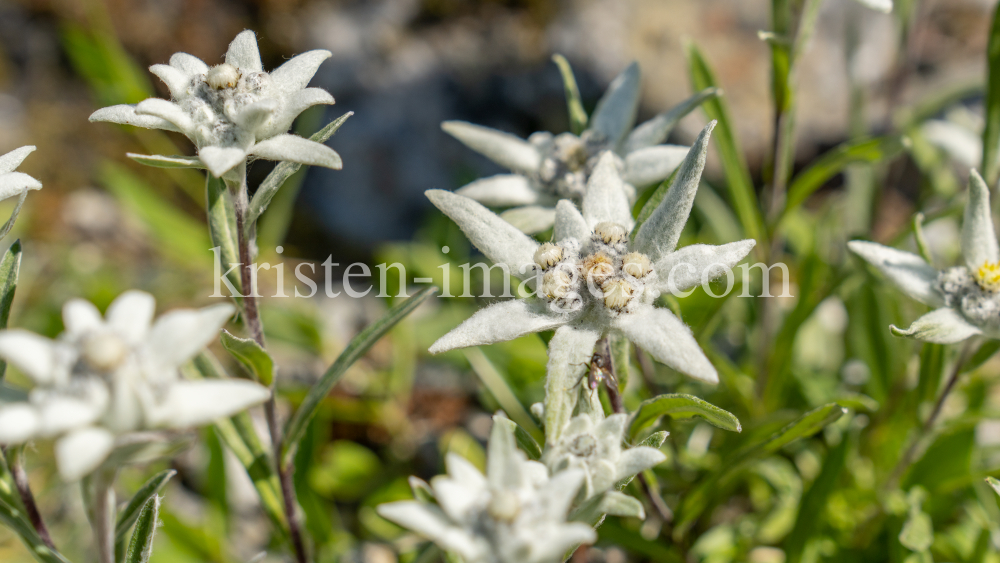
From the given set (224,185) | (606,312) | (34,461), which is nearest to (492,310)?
(606,312)

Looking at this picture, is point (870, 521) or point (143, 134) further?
point (143, 134)

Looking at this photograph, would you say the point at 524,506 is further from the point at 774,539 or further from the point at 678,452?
the point at 774,539

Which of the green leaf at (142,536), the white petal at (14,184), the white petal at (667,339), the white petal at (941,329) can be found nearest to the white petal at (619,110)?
the white petal at (667,339)

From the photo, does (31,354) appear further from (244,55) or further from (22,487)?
(244,55)

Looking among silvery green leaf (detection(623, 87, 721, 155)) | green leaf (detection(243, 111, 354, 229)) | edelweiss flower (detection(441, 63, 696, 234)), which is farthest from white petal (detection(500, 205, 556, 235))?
green leaf (detection(243, 111, 354, 229))

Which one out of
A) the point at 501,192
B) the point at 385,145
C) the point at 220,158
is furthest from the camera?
the point at 385,145

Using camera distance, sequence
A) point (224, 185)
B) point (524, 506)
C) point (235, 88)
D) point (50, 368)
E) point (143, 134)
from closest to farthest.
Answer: point (50, 368) < point (524, 506) < point (235, 88) < point (224, 185) < point (143, 134)

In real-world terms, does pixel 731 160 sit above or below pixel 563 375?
above

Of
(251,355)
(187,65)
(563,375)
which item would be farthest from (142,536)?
(187,65)
